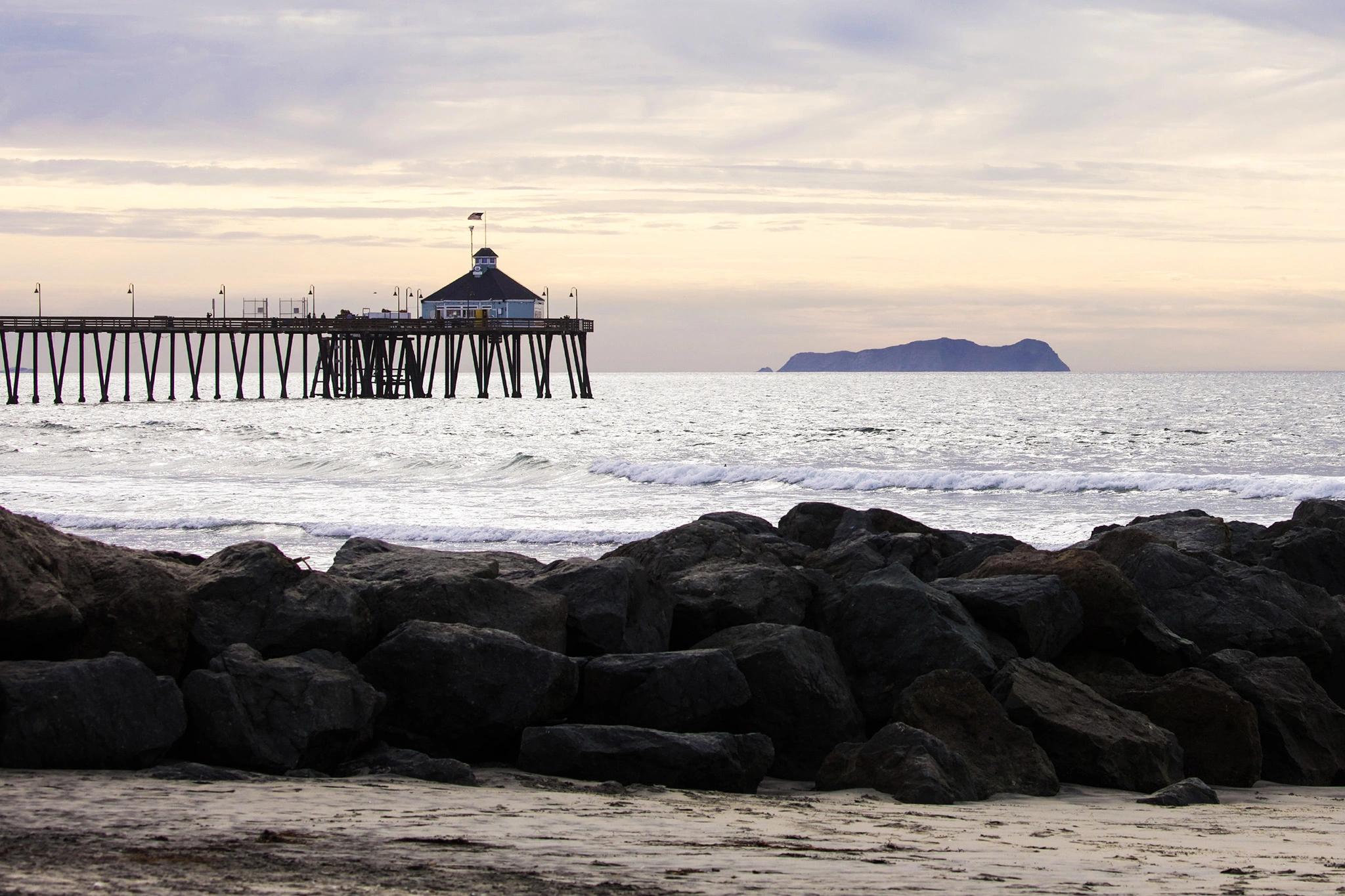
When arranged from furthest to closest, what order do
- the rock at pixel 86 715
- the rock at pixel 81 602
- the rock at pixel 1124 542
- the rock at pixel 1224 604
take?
the rock at pixel 1124 542, the rock at pixel 1224 604, the rock at pixel 81 602, the rock at pixel 86 715

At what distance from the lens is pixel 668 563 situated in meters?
9.49

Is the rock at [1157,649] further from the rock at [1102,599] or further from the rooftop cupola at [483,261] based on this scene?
the rooftop cupola at [483,261]

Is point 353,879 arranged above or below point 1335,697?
above

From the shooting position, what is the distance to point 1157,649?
8.33 metres

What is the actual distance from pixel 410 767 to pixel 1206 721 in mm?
4522

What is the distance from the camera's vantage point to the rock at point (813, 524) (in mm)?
12805

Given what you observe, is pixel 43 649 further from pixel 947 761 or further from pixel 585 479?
pixel 585 479

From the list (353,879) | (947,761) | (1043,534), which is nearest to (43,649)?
(353,879)

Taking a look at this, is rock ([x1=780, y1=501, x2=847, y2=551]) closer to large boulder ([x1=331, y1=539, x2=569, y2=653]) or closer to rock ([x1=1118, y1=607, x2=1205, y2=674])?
rock ([x1=1118, y1=607, x2=1205, y2=674])

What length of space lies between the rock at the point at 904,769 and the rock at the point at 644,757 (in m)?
0.43

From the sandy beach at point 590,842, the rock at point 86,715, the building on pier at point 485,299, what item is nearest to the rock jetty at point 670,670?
the rock at point 86,715

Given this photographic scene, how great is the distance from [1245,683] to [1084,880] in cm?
426

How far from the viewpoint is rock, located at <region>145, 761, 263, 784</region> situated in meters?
5.40

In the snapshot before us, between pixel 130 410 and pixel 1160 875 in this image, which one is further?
pixel 130 410
